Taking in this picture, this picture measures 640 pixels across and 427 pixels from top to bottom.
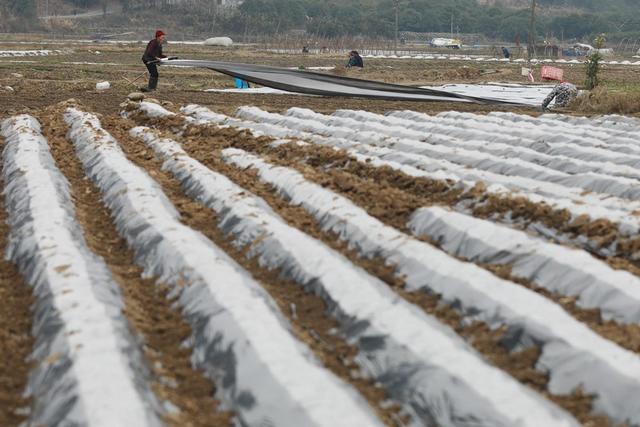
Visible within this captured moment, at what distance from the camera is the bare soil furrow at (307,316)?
12.4 feet

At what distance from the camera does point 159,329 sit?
448 cm

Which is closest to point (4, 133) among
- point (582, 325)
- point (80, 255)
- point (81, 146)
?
point (81, 146)

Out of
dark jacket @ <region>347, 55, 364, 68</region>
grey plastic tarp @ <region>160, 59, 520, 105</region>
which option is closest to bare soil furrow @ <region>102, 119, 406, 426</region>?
grey plastic tarp @ <region>160, 59, 520, 105</region>

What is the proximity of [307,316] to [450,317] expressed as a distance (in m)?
0.75

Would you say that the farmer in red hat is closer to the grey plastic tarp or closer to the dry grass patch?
the grey plastic tarp

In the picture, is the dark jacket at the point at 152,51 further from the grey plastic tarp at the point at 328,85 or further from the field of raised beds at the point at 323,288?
the field of raised beds at the point at 323,288

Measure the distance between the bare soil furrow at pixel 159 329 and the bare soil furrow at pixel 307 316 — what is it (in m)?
0.56

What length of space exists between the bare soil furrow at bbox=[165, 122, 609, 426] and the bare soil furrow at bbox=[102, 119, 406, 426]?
1.31 ft

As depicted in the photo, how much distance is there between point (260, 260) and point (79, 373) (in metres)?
2.04

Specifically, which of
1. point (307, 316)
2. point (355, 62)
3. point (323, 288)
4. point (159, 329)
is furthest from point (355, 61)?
point (159, 329)

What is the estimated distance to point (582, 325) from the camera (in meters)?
4.14

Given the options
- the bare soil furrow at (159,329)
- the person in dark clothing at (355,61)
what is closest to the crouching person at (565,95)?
the bare soil furrow at (159,329)

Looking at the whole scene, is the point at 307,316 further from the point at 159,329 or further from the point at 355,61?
the point at 355,61

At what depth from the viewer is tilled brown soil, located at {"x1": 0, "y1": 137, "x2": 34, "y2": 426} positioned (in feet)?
12.3
